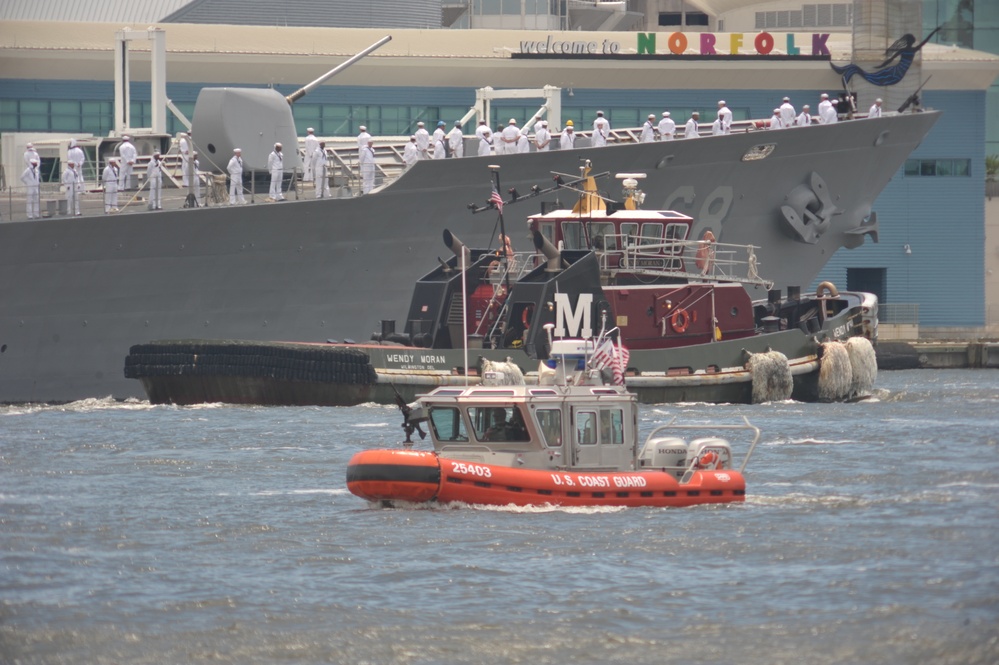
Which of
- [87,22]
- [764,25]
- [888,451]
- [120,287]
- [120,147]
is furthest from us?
[764,25]

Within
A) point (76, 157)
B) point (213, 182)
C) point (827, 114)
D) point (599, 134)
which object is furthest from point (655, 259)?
point (76, 157)

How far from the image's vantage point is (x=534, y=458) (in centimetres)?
2105

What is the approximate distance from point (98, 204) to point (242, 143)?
11.7ft

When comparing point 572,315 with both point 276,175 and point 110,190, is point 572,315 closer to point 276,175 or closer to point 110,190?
point 276,175

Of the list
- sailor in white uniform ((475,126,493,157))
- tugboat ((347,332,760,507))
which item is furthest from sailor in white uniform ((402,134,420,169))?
tugboat ((347,332,760,507))

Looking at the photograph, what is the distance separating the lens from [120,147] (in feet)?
129

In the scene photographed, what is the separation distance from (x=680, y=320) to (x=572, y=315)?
121 inches

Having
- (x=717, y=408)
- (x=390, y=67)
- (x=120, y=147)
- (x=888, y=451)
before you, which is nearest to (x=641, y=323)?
(x=717, y=408)

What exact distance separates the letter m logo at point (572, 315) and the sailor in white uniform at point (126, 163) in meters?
10.7

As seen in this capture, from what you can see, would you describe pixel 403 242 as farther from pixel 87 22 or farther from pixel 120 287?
pixel 87 22

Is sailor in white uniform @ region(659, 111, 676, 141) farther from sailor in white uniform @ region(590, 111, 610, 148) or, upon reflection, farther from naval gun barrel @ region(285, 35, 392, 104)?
naval gun barrel @ region(285, 35, 392, 104)

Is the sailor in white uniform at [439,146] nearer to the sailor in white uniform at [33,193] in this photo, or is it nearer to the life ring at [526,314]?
the life ring at [526,314]

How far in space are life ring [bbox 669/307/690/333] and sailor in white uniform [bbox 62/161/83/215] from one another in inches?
480

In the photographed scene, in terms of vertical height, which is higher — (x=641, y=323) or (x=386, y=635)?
(x=641, y=323)
